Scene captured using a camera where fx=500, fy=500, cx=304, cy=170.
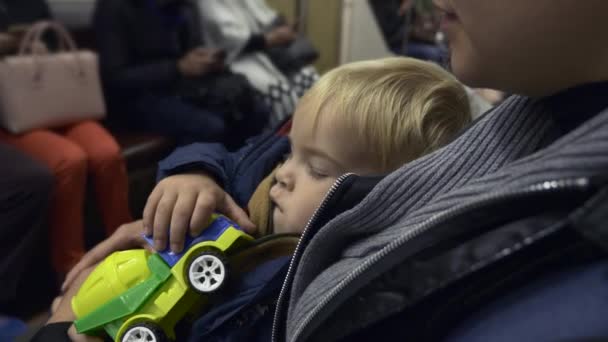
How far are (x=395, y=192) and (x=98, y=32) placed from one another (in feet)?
5.59

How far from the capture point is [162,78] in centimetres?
189

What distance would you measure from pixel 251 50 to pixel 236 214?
162 cm

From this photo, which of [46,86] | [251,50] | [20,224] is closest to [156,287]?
[20,224]

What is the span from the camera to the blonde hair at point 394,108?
0.65 metres

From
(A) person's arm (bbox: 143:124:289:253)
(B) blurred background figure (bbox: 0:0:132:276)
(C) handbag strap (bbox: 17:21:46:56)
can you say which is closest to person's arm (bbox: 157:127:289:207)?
(A) person's arm (bbox: 143:124:289:253)

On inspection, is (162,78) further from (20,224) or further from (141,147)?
(20,224)

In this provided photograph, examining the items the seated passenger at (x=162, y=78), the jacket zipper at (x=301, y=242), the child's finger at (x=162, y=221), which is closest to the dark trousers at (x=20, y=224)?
the seated passenger at (x=162, y=78)

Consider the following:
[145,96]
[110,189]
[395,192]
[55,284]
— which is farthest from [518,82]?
[145,96]

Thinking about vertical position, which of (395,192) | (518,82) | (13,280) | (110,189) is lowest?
(13,280)

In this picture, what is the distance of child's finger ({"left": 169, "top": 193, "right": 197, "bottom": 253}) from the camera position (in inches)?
23.6

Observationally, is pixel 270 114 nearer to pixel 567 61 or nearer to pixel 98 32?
pixel 98 32

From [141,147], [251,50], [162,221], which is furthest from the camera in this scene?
[251,50]

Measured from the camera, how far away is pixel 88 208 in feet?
5.18

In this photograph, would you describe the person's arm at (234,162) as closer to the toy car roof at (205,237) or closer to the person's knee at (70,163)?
the toy car roof at (205,237)
